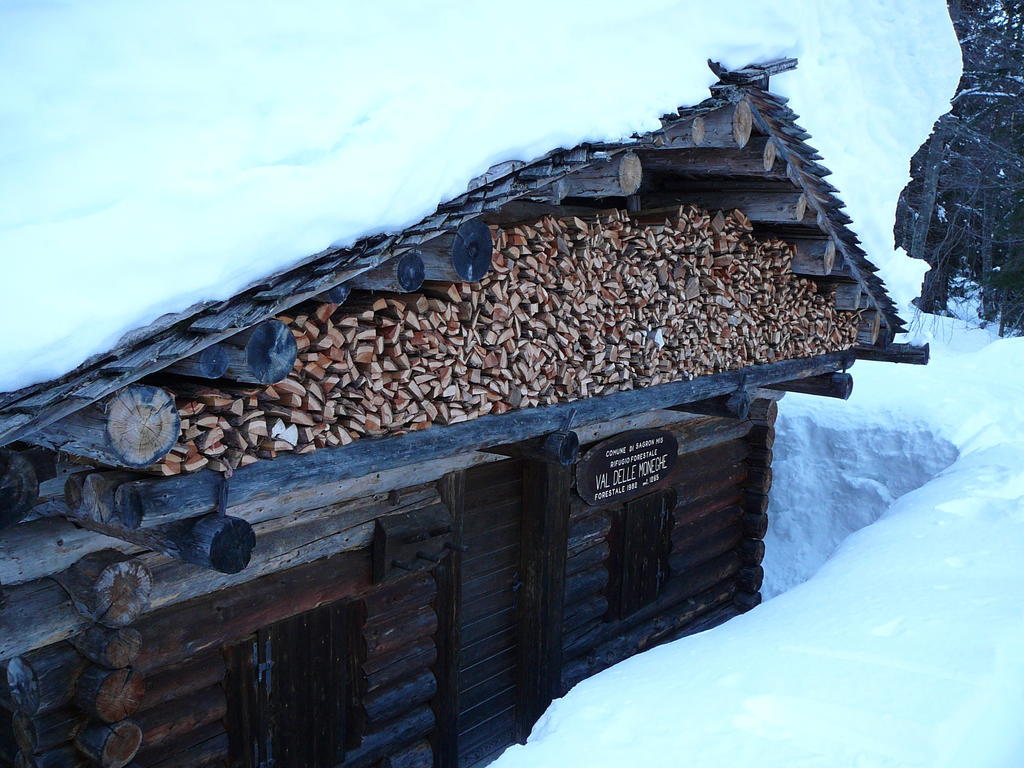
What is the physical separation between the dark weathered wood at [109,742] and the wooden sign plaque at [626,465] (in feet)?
11.7

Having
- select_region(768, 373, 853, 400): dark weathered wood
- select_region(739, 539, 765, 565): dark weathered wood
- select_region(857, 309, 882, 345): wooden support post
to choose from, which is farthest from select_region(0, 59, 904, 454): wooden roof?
select_region(739, 539, 765, 565): dark weathered wood

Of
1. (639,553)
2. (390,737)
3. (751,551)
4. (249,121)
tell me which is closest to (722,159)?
(249,121)

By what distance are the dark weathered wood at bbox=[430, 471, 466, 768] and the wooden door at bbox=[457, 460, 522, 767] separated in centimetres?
23

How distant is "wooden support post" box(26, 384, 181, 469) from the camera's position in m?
2.69

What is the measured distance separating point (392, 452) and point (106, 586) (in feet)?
4.55

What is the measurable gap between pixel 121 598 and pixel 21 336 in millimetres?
1612

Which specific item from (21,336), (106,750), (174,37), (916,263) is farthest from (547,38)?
(916,263)

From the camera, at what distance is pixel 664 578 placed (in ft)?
27.1

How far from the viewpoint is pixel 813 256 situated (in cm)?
656

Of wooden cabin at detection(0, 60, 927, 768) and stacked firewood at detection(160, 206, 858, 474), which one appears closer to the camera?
wooden cabin at detection(0, 60, 927, 768)

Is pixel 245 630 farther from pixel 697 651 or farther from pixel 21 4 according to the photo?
pixel 21 4

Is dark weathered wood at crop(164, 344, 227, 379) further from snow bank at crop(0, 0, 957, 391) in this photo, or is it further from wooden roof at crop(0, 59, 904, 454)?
snow bank at crop(0, 0, 957, 391)

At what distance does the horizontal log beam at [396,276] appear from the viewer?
11.1 feet

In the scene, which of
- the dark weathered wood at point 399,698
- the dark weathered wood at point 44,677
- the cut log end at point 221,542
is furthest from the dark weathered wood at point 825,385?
the dark weathered wood at point 44,677
